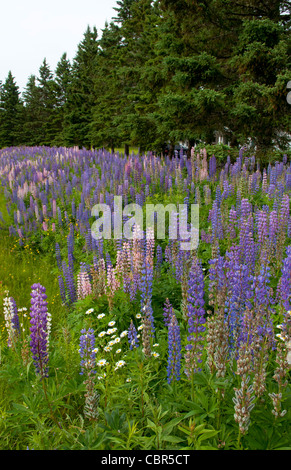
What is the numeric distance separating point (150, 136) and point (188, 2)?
5.07 meters

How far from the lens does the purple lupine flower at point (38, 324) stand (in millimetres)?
2361

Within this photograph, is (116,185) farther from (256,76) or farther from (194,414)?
(194,414)

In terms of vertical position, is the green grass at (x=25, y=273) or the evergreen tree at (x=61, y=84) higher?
the evergreen tree at (x=61, y=84)

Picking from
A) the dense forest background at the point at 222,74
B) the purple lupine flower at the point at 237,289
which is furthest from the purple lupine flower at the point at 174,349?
the dense forest background at the point at 222,74

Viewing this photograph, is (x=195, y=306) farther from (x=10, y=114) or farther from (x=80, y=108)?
(x=10, y=114)

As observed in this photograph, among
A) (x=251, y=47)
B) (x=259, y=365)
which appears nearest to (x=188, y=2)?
(x=251, y=47)

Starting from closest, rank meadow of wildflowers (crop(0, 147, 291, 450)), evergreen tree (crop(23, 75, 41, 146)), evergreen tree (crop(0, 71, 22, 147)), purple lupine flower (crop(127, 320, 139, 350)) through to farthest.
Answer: meadow of wildflowers (crop(0, 147, 291, 450)) < purple lupine flower (crop(127, 320, 139, 350)) < evergreen tree (crop(23, 75, 41, 146)) < evergreen tree (crop(0, 71, 22, 147))

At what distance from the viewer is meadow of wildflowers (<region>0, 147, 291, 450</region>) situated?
7.34 feet

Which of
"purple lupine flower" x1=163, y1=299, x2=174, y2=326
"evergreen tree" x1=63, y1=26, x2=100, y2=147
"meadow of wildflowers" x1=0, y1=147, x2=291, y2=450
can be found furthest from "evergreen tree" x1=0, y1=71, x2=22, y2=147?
"purple lupine flower" x1=163, y1=299, x2=174, y2=326

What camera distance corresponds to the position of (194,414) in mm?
2320

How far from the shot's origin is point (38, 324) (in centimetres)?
240

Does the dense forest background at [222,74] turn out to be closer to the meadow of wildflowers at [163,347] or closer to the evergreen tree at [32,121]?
the meadow of wildflowers at [163,347]

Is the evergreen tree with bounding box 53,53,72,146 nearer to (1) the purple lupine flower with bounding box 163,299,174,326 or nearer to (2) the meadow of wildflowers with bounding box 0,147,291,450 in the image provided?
(2) the meadow of wildflowers with bounding box 0,147,291,450

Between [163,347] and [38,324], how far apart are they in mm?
1443
